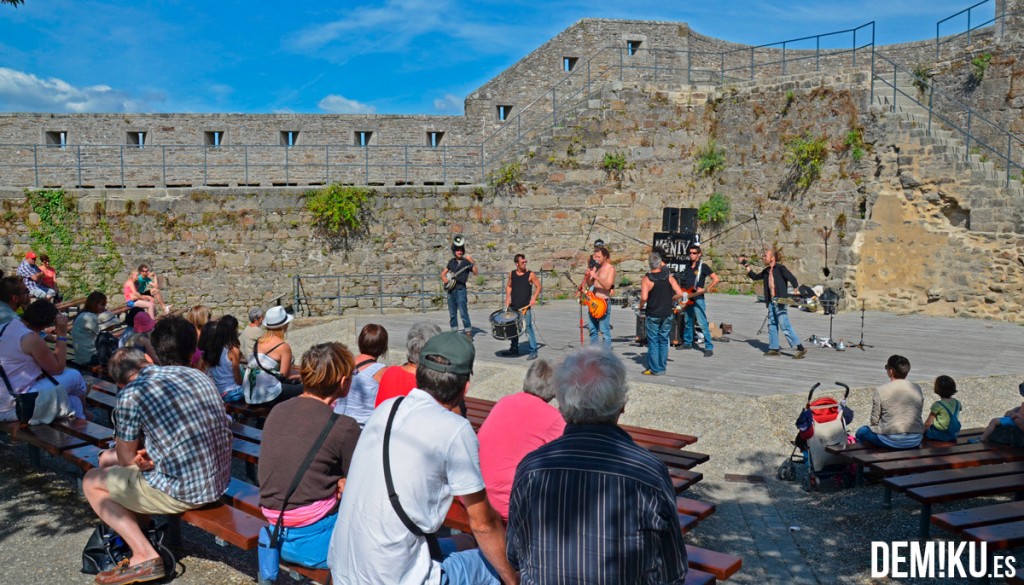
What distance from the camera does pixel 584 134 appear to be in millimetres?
17562

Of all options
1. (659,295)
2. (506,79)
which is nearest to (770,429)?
(659,295)

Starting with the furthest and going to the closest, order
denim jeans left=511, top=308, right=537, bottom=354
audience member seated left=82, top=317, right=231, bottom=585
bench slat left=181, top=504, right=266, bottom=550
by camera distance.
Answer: denim jeans left=511, top=308, right=537, bottom=354
audience member seated left=82, top=317, right=231, bottom=585
bench slat left=181, top=504, right=266, bottom=550

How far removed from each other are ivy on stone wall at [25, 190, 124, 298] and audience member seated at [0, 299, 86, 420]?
416 inches

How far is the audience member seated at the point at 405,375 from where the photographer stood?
17.6 ft

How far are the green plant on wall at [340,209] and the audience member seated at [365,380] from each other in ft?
35.9

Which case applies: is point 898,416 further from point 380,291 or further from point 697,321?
point 380,291

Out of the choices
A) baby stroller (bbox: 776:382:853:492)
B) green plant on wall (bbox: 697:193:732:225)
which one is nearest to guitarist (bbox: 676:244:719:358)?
baby stroller (bbox: 776:382:853:492)

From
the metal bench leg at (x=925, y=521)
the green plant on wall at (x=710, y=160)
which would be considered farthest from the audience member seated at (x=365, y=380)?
the green plant on wall at (x=710, y=160)

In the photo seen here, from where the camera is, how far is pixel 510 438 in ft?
13.0

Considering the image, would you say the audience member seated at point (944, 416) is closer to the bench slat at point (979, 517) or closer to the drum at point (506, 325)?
the bench slat at point (979, 517)

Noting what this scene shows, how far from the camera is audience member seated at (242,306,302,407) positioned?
705 cm

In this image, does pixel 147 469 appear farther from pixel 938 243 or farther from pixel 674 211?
pixel 938 243

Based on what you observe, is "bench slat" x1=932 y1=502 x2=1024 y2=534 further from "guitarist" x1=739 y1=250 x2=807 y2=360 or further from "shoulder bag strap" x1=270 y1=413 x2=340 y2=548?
"guitarist" x1=739 y1=250 x2=807 y2=360

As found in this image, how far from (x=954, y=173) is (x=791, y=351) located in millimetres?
5651
